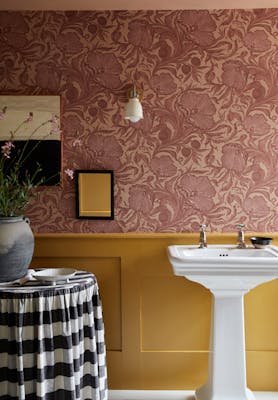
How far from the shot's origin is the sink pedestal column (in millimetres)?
2428

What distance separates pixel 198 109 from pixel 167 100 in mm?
205

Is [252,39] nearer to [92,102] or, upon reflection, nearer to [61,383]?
[92,102]

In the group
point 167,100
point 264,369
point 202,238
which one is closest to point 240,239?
point 202,238

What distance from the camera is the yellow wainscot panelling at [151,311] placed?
2.76m

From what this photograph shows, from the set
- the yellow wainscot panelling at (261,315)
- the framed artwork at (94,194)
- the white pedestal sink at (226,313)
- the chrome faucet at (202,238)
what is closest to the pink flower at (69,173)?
the framed artwork at (94,194)

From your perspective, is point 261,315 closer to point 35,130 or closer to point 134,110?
point 134,110

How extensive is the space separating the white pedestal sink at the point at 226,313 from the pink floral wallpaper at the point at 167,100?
1.27ft

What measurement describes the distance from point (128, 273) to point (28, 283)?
0.79 m

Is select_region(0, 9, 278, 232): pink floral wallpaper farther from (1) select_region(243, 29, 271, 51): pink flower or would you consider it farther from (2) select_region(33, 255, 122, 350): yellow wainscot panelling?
(2) select_region(33, 255, 122, 350): yellow wainscot panelling

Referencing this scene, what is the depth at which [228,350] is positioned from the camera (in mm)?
2432

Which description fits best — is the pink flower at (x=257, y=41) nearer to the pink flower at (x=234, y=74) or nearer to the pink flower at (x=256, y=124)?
the pink flower at (x=234, y=74)

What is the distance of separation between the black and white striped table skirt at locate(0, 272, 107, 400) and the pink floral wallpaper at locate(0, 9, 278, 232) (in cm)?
88

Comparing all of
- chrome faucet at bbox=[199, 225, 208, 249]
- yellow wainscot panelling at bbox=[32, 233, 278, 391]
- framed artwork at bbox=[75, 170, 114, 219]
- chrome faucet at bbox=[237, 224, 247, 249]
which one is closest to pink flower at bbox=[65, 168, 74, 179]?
framed artwork at bbox=[75, 170, 114, 219]

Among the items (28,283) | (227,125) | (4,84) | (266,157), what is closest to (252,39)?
(227,125)
